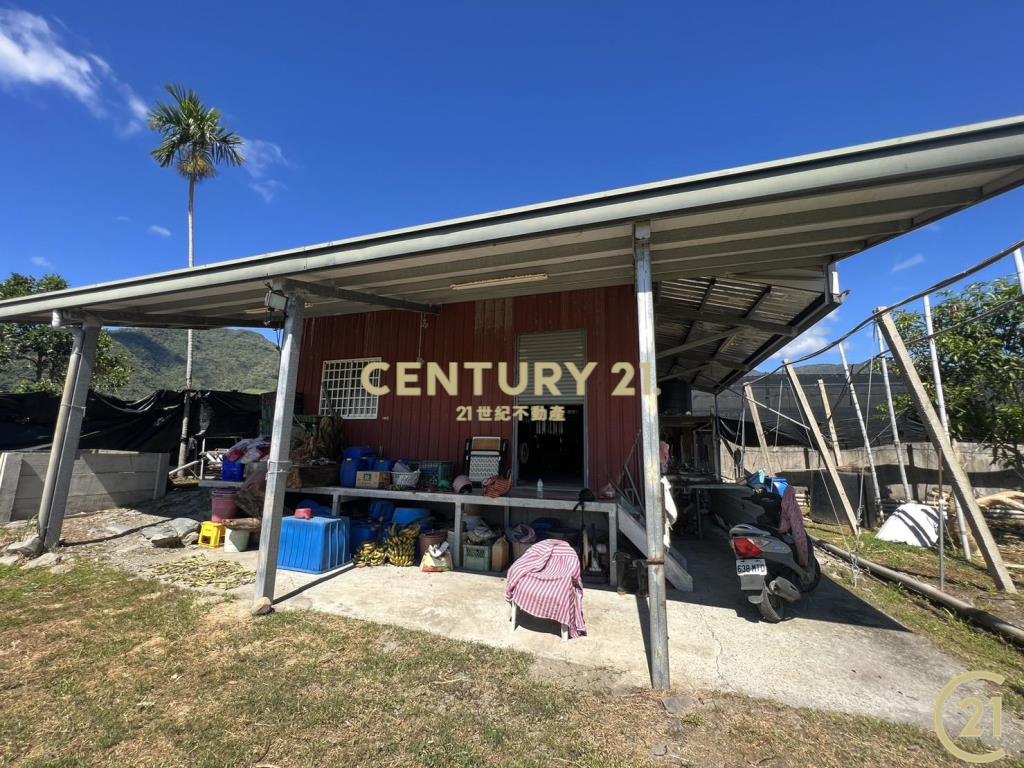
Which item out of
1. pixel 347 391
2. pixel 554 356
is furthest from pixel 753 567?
pixel 347 391

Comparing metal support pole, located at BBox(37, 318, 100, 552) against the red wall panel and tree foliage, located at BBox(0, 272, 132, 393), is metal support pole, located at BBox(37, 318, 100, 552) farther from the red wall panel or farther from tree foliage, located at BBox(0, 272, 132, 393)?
tree foliage, located at BBox(0, 272, 132, 393)

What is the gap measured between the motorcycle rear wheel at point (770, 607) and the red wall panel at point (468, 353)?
2298 millimetres

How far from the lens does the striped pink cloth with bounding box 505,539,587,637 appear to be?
3510 mm

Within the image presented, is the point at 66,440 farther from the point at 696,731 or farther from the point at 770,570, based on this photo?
the point at 770,570

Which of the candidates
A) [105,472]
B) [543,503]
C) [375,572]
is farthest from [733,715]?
[105,472]

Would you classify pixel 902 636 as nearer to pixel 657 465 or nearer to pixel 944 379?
pixel 657 465

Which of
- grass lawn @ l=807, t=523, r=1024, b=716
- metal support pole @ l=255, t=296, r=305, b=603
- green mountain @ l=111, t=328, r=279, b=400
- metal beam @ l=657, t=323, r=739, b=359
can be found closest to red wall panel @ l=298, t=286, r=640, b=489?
metal beam @ l=657, t=323, r=739, b=359

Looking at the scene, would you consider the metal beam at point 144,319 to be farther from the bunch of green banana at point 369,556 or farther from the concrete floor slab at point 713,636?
the bunch of green banana at point 369,556

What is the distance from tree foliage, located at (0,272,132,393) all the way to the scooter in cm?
1788

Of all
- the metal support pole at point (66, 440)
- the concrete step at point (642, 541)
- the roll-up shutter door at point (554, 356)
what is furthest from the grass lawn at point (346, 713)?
the roll-up shutter door at point (554, 356)

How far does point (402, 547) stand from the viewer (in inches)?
218

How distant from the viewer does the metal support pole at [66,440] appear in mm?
5699

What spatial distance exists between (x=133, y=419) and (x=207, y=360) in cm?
5299

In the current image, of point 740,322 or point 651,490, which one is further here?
point 740,322
